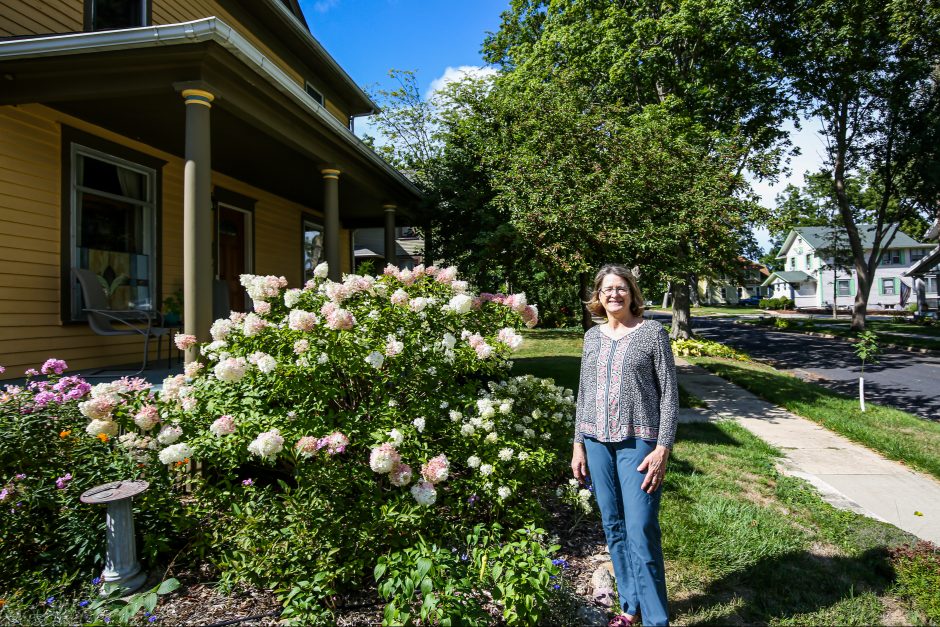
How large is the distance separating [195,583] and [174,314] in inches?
195

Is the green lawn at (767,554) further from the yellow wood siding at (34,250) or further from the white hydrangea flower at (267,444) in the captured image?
the yellow wood siding at (34,250)

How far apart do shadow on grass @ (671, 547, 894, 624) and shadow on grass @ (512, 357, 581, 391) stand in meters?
4.43

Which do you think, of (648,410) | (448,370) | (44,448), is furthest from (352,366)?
(44,448)

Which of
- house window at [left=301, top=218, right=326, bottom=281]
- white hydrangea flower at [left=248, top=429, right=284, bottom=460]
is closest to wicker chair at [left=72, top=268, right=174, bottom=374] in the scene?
white hydrangea flower at [left=248, top=429, right=284, bottom=460]

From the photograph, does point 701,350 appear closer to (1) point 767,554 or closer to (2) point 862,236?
(1) point 767,554

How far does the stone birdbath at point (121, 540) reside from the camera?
239cm

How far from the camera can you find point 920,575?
265cm

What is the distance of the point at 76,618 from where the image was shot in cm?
213

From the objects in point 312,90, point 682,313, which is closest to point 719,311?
point 682,313

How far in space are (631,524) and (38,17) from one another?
7646mm

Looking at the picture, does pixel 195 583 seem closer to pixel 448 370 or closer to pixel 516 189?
pixel 448 370

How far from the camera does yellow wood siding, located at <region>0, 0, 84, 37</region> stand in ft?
16.9

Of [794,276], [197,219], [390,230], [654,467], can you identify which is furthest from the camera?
[794,276]

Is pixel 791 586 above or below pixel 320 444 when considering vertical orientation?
below
